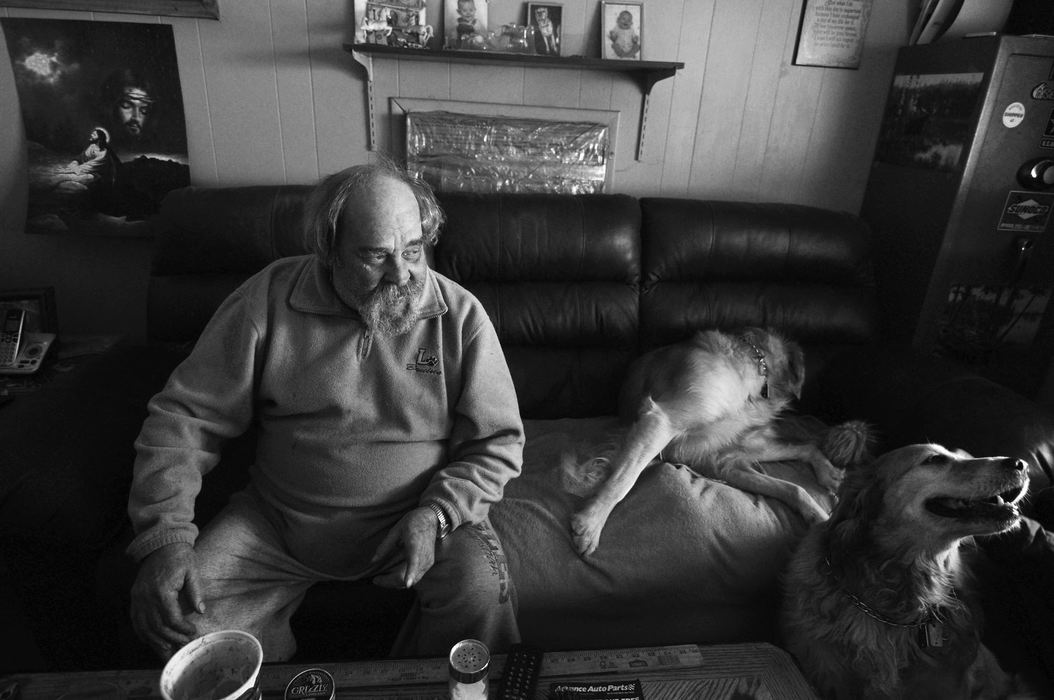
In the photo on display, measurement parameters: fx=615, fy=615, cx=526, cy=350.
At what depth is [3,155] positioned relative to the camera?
83.3 inches

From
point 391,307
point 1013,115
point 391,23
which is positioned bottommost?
point 391,307

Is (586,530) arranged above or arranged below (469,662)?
below

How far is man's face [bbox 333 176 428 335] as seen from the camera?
1.24m

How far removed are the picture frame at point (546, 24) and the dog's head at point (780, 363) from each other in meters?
1.18

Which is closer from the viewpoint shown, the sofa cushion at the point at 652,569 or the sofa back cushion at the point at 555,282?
the sofa cushion at the point at 652,569

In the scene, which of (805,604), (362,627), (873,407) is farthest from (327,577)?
(873,407)

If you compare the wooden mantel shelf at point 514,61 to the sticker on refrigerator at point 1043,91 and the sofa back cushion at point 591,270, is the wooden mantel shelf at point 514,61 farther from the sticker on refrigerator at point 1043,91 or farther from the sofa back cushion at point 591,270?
the sticker on refrigerator at point 1043,91

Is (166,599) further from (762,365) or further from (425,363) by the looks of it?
(762,365)

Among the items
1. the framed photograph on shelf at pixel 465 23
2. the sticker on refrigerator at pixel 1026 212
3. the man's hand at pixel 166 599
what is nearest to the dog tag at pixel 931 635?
the man's hand at pixel 166 599

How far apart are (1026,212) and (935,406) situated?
1.02 meters

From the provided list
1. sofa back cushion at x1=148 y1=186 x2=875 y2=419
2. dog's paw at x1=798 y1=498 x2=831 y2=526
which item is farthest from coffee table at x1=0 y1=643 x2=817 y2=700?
sofa back cushion at x1=148 y1=186 x2=875 y2=419

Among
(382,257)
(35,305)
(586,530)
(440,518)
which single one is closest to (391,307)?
(382,257)

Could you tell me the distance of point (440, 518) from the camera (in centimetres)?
125

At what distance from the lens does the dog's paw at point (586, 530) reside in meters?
1.39
